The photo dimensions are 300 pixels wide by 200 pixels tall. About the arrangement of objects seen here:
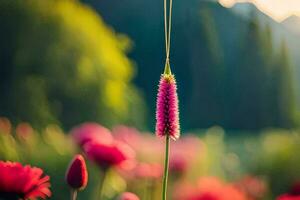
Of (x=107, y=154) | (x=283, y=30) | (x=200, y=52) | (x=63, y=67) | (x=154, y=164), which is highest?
(x=63, y=67)

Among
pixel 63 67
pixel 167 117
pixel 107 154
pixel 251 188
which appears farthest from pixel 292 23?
pixel 63 67

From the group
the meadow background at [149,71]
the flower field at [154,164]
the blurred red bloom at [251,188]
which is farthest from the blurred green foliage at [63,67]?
the blurred red bloom at [251,188]

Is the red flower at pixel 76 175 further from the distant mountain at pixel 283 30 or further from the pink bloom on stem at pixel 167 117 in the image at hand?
the distant mountain at pixel 283 30

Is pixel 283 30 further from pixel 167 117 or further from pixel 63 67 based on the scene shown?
pixel 167 117

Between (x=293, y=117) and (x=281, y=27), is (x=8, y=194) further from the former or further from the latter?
(x=293, y=117)

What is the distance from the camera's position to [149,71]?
2498mm

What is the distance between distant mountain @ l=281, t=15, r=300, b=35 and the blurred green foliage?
905 millimetres

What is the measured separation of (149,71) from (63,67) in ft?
4.54

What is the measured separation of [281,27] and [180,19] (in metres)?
0.83

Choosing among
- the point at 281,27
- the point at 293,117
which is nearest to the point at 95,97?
the point at 293,117

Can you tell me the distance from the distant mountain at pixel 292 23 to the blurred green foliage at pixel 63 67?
0.90 metres

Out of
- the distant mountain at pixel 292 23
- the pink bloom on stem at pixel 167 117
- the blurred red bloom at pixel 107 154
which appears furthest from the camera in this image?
the distant mountain at pixel 292 23

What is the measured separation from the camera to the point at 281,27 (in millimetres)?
2523

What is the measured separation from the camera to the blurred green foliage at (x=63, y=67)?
304 centimetres
